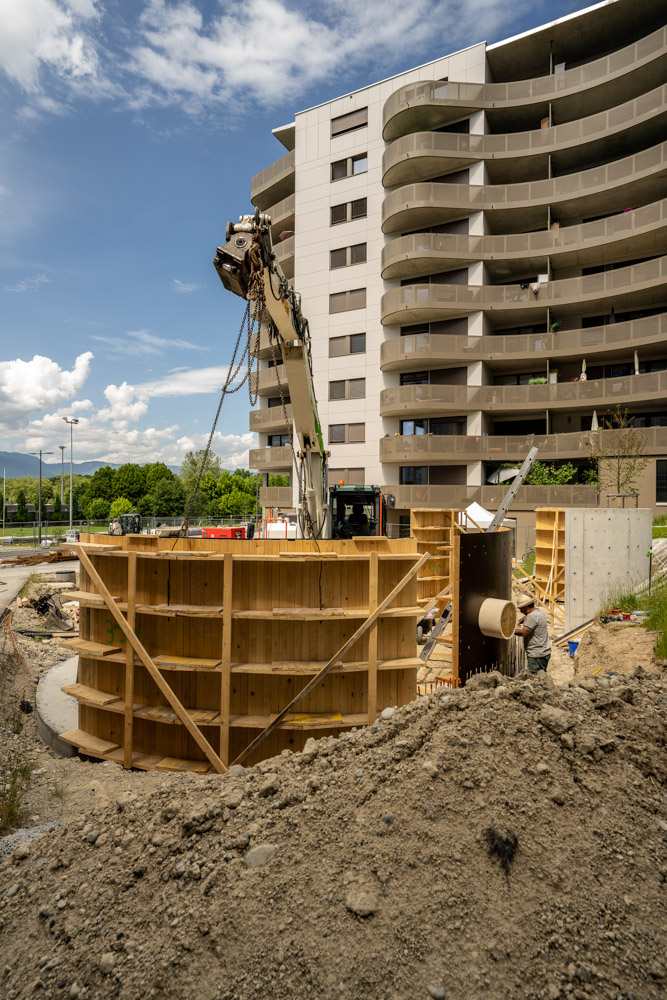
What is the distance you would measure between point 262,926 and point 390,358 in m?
27.0

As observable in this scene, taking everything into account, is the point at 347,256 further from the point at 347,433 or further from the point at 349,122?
the point at 347,433

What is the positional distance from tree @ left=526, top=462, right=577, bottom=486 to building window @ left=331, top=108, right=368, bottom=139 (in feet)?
73.1

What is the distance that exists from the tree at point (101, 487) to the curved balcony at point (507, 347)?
6161 centimetres

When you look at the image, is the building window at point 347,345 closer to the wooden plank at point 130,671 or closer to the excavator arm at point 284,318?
the excavator arm at point 284,318

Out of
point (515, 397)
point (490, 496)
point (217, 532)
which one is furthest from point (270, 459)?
point (217, 532)

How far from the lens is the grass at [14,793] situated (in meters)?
5.38

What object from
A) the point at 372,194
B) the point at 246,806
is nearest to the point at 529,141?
the point at 372,194

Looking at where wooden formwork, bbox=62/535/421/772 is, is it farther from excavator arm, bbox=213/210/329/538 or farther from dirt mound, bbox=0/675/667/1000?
excavator arm, bbox=213/210/329/538

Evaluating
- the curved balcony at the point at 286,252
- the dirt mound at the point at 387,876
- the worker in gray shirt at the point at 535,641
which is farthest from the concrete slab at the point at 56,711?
the curved balcony at the point at 286,252

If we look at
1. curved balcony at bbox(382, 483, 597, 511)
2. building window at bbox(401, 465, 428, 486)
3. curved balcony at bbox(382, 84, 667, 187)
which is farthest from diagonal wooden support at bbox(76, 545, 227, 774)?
curved balcony at bbox(382, 84, 667, 187)

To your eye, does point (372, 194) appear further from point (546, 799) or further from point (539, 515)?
point (546, 799)

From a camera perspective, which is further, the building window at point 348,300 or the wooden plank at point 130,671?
the building window at point 348,300

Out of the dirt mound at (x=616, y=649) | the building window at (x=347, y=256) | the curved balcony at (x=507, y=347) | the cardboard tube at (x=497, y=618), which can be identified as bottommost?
the dirt mound at (x=616, y=649)

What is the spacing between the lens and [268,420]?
3366 centimetres
